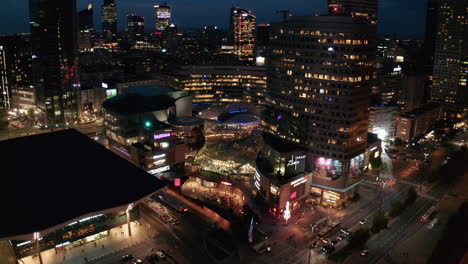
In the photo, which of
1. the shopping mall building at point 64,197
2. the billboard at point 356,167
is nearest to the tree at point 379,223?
the billboard at point 356,167

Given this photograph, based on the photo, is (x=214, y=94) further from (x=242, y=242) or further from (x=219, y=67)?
(x=242, y=242)

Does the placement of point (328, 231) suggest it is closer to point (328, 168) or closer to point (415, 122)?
point (328, 168)

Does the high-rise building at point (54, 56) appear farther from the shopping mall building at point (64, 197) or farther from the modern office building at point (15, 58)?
the shopping mall building at point (64, 197)

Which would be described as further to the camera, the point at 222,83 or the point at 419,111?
the point at 222,83

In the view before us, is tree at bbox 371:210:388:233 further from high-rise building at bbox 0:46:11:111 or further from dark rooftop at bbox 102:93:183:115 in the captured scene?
high-rise building at bbox 0:46:11:111

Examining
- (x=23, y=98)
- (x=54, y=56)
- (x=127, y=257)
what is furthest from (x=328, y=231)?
(x=23, y=98)

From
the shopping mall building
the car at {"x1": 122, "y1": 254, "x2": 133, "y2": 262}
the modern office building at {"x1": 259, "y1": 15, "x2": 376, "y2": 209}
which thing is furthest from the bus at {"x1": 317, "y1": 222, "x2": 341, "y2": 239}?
the car at {"x1": 122, "y1": 254, "x2": 133, "y2": 262}

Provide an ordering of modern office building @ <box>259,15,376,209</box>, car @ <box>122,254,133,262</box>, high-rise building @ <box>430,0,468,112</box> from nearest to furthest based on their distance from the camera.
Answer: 1. car @ <box>122,254,133,262</box>
2. modern office building @ <box>259,15,376,209</box>
3. high-rise building @ <box>430,0,468,112</box>
